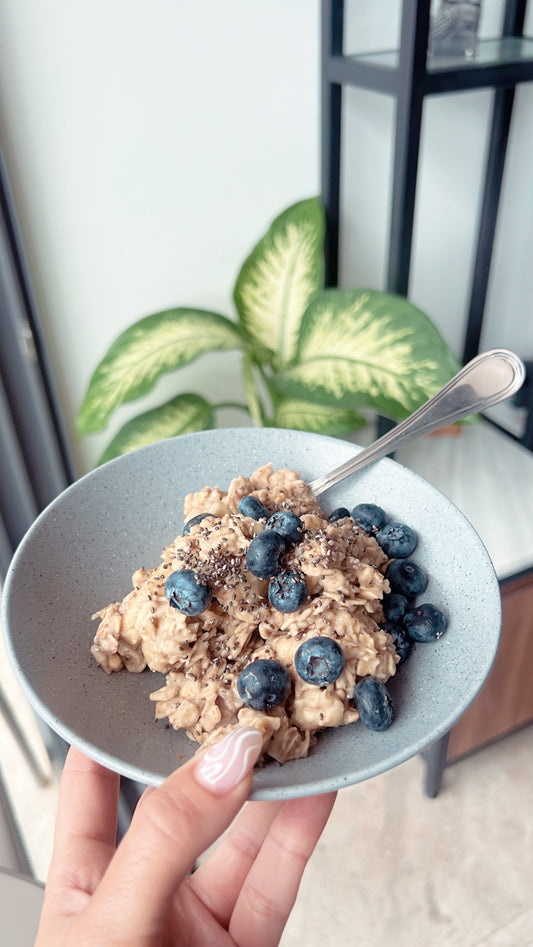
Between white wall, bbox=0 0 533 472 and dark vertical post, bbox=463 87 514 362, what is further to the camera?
dark vertical post, bbox=463 87 514 362

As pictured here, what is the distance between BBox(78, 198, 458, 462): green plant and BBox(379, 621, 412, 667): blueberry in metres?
0.36

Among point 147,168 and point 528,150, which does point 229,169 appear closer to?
point 147,168

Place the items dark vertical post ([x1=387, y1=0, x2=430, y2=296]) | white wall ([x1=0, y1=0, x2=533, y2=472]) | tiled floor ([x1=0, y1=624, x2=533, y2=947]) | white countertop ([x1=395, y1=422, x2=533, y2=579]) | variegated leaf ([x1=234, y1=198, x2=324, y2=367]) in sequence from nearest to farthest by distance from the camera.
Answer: dark vertical post ([x1=387, y1=0, x2=430, y2=296]) → white wall ([x1=0, y1=0, x2=533, y2=472]) → variegated leaf ([x1=234, y1=198, x2=324, y2=367]) → white countertop ([x1=395, y1=422, x2=533, y2=579]) → tiled floor ([x1=0, y1=624, x2=533, y2=947])

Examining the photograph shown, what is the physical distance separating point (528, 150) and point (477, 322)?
0.40 meters

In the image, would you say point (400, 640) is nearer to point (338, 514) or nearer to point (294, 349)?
point (338, 514)

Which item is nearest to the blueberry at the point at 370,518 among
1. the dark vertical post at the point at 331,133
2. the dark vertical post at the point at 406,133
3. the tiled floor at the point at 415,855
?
the dark vertical post at the point at 406,133

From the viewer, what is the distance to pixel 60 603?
0.69 metres

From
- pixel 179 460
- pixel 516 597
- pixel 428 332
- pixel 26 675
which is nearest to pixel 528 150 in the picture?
pixel 428 332

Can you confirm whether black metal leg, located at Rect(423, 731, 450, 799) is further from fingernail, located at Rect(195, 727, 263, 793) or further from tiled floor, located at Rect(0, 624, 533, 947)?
fingernail, located at Rect(195, 727, 263, 793)

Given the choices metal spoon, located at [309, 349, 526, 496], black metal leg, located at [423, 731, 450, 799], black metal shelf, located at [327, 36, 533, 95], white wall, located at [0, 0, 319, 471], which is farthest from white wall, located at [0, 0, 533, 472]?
black metal leg, located at [423, 731, 450, 799]

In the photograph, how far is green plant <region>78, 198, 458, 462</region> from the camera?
96 centimetres

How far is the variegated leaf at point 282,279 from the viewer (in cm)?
115

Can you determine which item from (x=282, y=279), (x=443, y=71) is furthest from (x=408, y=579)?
(x=443, y=71)

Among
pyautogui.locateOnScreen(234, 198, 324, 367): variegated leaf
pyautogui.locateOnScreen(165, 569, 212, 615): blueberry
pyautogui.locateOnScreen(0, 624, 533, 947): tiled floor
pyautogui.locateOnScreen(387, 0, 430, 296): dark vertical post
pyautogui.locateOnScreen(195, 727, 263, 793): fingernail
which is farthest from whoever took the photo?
pyautogui.locateOnScreen(0, 624, 533, 947): tiled floor
